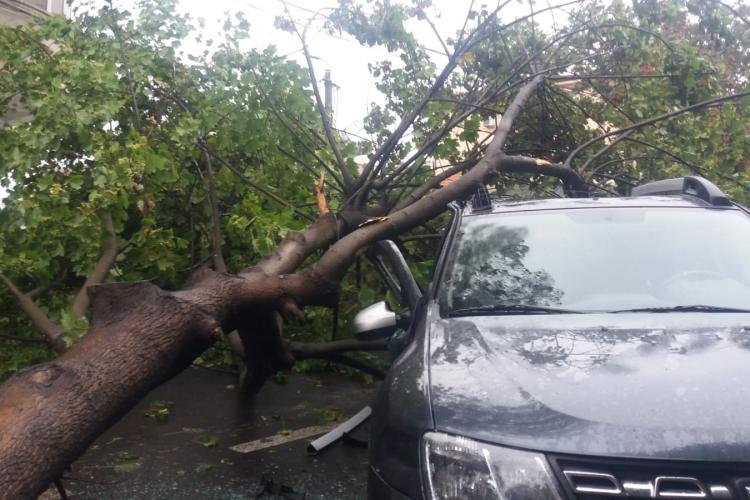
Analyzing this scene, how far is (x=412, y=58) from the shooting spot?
7414 mm

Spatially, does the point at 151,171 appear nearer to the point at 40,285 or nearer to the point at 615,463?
the point at 40,285

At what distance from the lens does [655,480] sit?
202 centimetres

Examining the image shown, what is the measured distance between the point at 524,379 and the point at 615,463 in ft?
1.47

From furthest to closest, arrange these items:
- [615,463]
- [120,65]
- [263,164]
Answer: [263,164] < [120,65] < [615,463]

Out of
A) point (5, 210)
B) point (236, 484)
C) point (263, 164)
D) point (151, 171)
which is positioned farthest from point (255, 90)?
point (236, 484)

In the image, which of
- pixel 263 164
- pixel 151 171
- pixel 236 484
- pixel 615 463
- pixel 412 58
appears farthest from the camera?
pixel 412 58

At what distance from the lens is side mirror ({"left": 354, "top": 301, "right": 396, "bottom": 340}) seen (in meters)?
3.49

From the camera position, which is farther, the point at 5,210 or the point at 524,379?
the point at 5,210

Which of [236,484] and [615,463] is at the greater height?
[615,463]

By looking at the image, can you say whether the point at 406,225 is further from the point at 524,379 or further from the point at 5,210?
the point at 524,379

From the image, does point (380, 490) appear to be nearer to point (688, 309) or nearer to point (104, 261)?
point (688, 309)

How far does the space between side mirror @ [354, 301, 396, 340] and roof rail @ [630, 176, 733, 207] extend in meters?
1.89

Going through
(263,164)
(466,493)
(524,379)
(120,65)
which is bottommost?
(466,493)

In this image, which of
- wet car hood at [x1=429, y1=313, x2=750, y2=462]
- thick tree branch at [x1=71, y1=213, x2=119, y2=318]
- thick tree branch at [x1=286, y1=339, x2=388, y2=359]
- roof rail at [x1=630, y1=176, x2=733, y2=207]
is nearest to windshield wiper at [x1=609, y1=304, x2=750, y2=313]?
wet car hood at [x1=429, y1=313, x2=750, y2=462]
